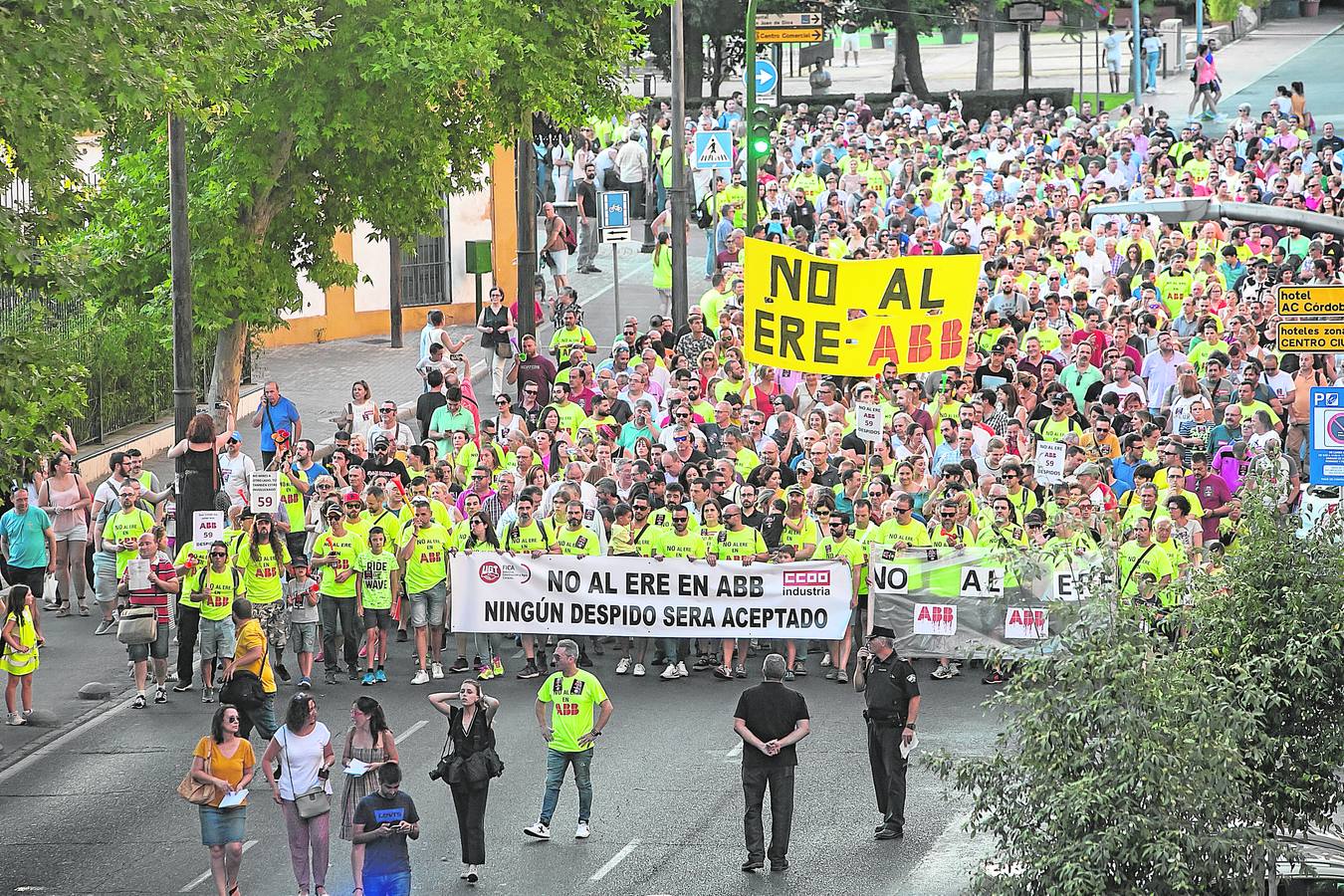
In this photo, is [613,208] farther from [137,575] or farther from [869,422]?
[137,575]

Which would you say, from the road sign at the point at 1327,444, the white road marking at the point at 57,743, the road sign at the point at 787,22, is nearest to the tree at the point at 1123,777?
the road sign at the point at 1327,444

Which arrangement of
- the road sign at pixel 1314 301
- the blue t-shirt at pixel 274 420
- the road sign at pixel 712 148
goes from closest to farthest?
the road sign at pixel 1314 301 < the blue t-shirt at pixel 274 420 < the road sign at pixel 712 148

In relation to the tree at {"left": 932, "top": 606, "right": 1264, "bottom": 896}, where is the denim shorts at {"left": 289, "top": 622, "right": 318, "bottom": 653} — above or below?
below

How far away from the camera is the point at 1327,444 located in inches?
561

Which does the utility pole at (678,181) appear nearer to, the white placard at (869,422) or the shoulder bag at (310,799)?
the white placard at (869,422)

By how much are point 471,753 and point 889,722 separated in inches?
109

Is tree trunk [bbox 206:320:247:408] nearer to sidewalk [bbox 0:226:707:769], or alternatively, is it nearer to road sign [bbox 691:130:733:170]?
sidewalk [bbox 0:226:707:769]

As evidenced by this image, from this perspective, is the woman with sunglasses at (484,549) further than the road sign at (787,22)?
No

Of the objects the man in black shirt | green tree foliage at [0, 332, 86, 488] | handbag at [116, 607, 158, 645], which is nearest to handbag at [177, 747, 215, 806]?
green tree foliage at [0, 332, 86, 488]

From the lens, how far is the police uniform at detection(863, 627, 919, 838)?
14367 mm

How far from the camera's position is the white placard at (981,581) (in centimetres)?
1809

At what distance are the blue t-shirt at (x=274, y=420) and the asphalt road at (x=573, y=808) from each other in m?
5.23

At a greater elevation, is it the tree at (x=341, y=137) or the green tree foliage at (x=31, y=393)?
the tree at (x=341, y=137)

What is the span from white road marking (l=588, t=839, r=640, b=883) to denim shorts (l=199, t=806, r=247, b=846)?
220cm
